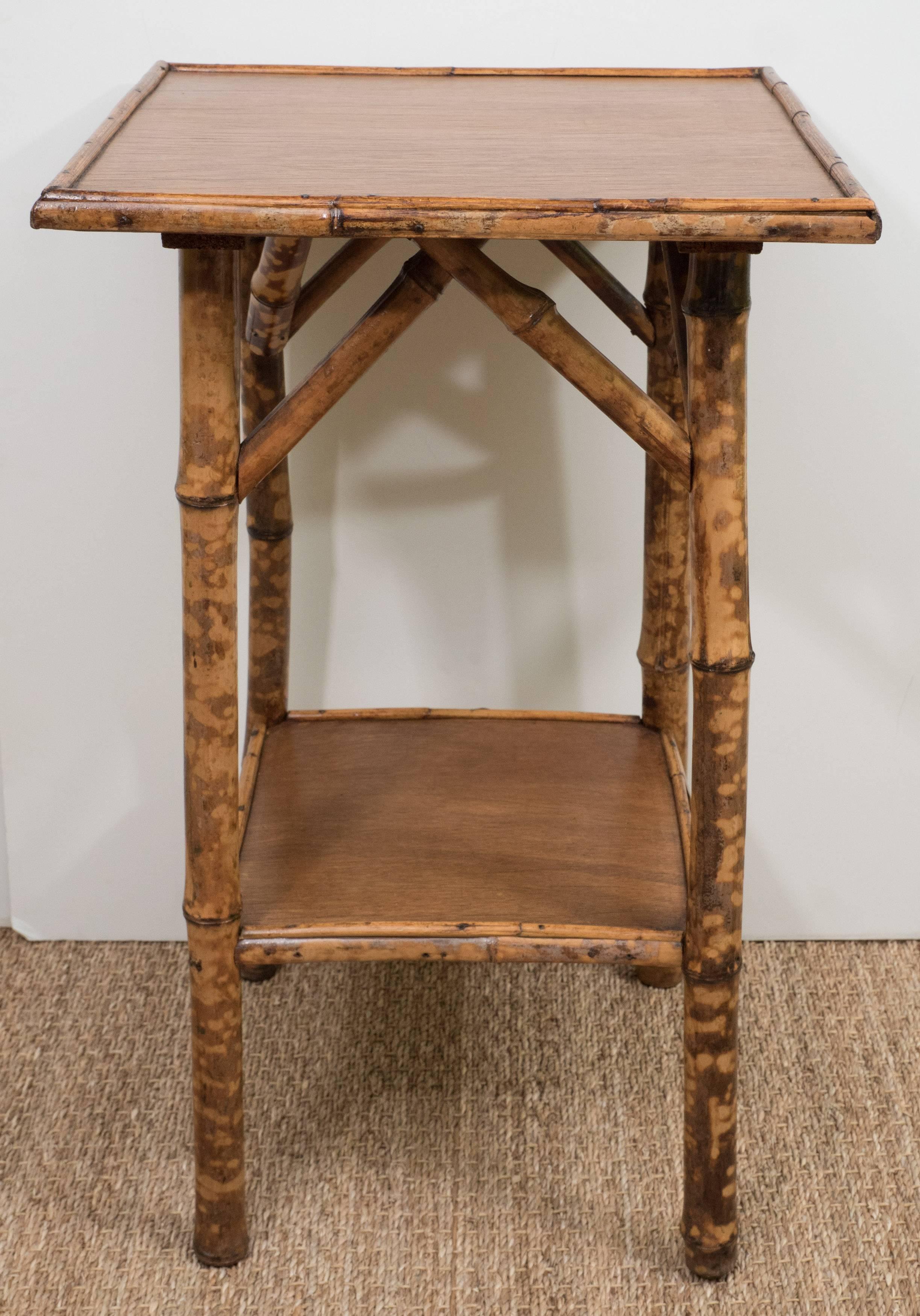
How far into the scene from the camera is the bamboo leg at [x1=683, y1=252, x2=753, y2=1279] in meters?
0.88

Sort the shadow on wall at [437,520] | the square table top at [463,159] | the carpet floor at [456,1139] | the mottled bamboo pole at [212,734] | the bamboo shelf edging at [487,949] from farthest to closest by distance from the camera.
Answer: the shadow on wall at [437,520] → the carpet floor at [456,1139] → the bamboo shelf edging at [487,949] → the mottled bamboo pole at [212,734] → the square table top at [463,159]

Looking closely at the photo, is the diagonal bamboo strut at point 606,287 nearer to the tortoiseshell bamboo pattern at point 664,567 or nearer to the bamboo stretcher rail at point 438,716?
the tortoiseshell bamboo pattern at point 664,567

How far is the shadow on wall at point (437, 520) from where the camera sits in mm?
1265

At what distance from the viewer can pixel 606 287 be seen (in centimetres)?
110

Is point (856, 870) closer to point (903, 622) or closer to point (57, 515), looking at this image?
point (903, 622)

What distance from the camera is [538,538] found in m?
1.34

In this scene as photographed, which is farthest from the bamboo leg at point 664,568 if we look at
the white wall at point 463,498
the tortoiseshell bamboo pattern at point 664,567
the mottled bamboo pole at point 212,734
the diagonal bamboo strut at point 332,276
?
the mottled bamboo pole at point 212,734

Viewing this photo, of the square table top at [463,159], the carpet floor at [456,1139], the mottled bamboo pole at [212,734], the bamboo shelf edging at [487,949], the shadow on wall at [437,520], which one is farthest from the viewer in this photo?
the shadow on wall at [437,520]

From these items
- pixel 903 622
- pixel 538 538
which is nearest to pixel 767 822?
pixel 903 622

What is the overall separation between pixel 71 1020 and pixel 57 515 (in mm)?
509

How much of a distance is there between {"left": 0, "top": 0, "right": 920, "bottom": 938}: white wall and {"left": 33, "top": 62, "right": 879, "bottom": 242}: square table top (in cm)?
9

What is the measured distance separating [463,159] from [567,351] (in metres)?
0.14

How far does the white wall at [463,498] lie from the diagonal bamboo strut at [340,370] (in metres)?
0.32

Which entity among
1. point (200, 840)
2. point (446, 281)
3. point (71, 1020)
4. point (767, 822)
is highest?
point (446, 281)
